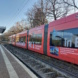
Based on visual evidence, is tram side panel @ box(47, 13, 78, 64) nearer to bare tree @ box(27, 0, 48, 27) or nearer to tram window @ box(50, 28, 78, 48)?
tram window @ box(50, 28, 78, 48)

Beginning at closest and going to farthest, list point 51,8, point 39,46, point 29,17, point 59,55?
point 59,55
point 39,46
point 51,8
point 29,17

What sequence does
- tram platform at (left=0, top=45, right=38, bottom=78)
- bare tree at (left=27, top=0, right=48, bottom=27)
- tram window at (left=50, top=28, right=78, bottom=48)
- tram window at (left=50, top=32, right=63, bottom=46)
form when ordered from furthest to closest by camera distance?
bare tree at (left=27, top=0, right=48, bottom=27)
tram window at (left=50, top=32, right=63, bottom=46)
tram window at (left=50, top=28, right=78, bottom=48)
tram platform at (left=0, top=45, right=38, bottom=78)

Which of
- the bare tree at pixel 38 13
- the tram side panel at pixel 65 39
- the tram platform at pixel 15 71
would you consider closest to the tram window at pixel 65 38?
the tram side panel at pixel 65 39

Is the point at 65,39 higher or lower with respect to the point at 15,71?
higher

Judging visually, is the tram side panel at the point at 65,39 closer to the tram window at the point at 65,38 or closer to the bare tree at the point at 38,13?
the tram window at the point at 65,38

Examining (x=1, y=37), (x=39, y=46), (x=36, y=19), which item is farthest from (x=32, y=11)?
(x=1, y=37)

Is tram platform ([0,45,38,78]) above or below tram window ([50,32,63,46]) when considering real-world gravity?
below

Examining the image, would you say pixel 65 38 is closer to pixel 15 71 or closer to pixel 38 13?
pixel 15 71

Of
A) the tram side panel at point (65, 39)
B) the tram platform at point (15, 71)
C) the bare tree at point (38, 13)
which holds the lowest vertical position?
the tram platform at point (15, 71)

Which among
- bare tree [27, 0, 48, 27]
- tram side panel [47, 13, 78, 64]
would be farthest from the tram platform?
bare tree [27, 0, 48, 27]

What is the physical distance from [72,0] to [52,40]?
24129 mm

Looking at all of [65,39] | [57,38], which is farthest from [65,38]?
[57,38]

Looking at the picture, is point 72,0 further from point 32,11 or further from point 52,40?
point 52,40

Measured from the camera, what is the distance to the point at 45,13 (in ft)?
150
